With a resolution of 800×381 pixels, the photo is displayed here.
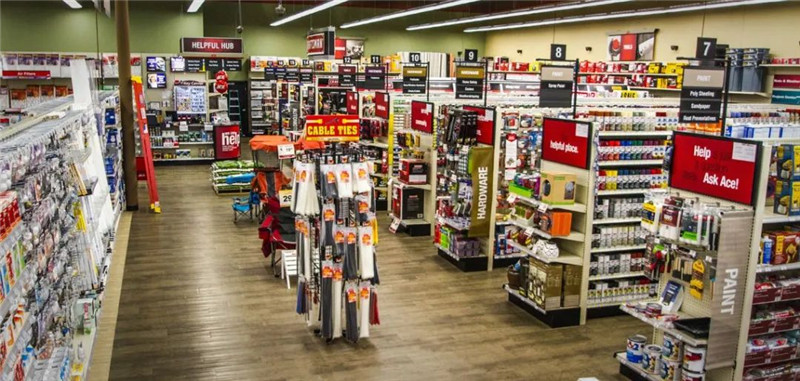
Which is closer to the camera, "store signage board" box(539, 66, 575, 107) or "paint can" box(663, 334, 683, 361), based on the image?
"paint can" box(663, 334, 683, 361)

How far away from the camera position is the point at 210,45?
19.6 meters

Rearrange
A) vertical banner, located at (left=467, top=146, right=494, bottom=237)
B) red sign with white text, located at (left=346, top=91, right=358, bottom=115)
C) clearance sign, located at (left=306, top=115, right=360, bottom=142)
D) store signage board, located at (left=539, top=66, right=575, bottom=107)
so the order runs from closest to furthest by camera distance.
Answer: clearance sign, located at (left=306, top=115, right=360, bottom=142), store signage board, located at (left=539, top=66, right=575, bottom=107), vertical banner, located at (left=467, top=146, right=494, bottom=237), red sign with white text, located at (left=346, top=91, right=358, bottom=115)

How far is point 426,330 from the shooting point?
7.20 metres

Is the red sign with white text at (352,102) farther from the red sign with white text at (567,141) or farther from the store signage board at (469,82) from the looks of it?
the red sign with white text at (567,141)

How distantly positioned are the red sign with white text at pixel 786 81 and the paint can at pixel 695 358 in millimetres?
12351

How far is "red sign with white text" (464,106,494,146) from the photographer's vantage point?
8.95 meters

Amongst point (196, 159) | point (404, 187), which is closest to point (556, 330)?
point (404, 187)

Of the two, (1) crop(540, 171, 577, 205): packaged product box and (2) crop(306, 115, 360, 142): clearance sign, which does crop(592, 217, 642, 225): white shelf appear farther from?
(2) crop(306, 115, 360, 142): clearance sign

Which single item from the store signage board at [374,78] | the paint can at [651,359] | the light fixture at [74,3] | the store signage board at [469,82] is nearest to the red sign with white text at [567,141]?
the paint can at [651,359]

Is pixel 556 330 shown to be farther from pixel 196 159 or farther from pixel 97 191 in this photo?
pixel 196 159

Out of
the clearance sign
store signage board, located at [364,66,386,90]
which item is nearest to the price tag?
the clearance sign

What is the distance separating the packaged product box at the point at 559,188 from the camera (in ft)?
23.7

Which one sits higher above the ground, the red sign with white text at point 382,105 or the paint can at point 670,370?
the red sign with white text at point 382,105

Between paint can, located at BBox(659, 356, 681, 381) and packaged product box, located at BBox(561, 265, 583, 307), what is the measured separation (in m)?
1.72
